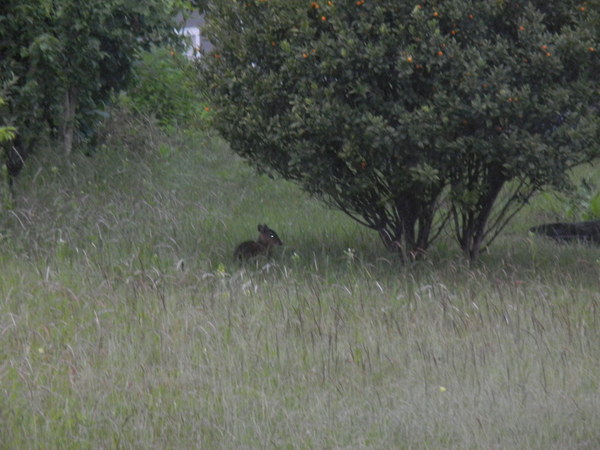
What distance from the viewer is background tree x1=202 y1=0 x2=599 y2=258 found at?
8039 millimetres

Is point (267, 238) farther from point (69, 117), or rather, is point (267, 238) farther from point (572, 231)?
point (572, 231)

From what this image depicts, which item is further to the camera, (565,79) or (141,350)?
(565,79)

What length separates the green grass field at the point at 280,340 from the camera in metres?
5.40

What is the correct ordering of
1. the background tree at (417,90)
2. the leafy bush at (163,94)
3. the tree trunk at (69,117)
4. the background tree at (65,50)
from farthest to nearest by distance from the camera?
the leafy bush at (163,94)
the tree trunk at (69,117)
the background tree at (65,50)
the background tree at (417,90)

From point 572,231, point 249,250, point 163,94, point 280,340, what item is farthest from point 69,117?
point 280,340

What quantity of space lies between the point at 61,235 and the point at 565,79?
16.0ft

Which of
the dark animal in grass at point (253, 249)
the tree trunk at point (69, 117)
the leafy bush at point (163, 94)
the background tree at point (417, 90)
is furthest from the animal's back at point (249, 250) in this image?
the leafy bush at point (163, 94)

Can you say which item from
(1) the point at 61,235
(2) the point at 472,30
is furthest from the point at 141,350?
(2) the point at 472,30

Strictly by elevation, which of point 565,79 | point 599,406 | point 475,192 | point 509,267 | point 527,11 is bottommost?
point 599,406

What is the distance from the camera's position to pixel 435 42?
8008 mm

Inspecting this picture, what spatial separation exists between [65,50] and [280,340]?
18.3 feet

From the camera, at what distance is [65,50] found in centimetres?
1097

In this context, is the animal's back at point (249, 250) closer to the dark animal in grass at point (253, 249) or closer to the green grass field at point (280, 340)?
the dark animal in grass at point (253, 249)

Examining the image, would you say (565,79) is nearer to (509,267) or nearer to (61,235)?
(509,267)
